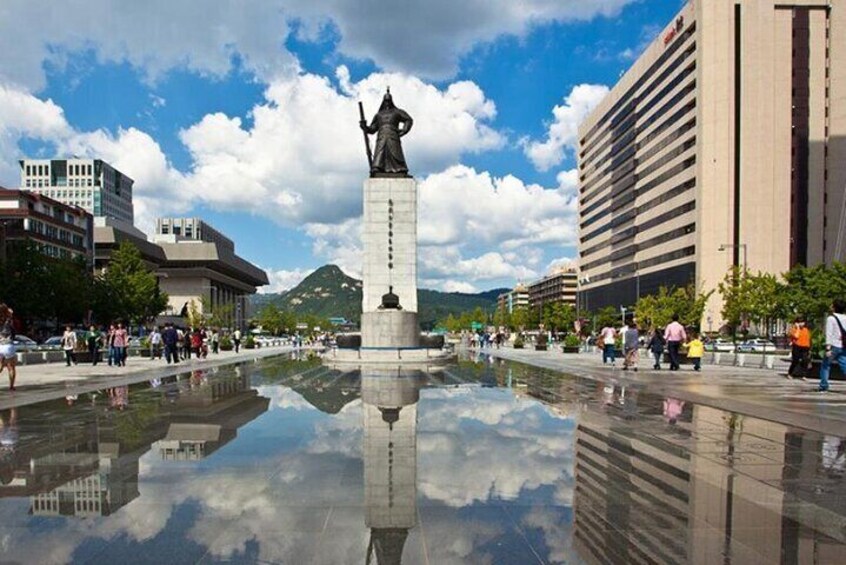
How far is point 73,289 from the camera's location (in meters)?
70.8

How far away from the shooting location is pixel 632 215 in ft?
390

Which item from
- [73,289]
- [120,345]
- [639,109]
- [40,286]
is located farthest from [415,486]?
[639,109]

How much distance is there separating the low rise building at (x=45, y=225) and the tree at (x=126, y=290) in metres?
9.02

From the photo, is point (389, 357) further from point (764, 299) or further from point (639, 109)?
point (639, 109)

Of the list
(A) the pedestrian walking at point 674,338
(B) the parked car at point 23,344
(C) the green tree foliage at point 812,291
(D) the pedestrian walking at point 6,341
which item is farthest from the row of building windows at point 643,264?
(D) the pedestrian walking at point 6,341

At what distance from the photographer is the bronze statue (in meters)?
35.6

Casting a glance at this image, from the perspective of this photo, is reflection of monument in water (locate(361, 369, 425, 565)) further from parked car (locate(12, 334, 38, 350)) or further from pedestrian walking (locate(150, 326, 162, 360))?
parked car (locate(12, 334, 38, 350))

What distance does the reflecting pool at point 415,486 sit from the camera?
546 centimetres

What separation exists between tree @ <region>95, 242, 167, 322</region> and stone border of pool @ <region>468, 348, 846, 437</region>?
6699 cm

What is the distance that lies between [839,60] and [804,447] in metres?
105

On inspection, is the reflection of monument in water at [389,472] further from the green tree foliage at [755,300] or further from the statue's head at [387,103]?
the green tree foliage at [755,300]

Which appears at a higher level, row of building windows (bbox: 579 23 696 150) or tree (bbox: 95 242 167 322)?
row of building windows (bbox: 579 23 696 150)

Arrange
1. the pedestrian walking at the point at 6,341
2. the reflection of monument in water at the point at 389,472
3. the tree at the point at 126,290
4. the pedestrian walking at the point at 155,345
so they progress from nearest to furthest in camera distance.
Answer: the reflection of monument in water at the point at 389,472
the pedestrian walking at the point at 6,341
the pedestrian walking at the point at 155,345
the tree at the point at 126,290

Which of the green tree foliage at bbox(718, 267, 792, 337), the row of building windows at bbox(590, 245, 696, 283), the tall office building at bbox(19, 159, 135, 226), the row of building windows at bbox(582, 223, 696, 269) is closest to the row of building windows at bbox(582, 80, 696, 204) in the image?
the row of building windows at bbox(582, 223, 696, 269)
